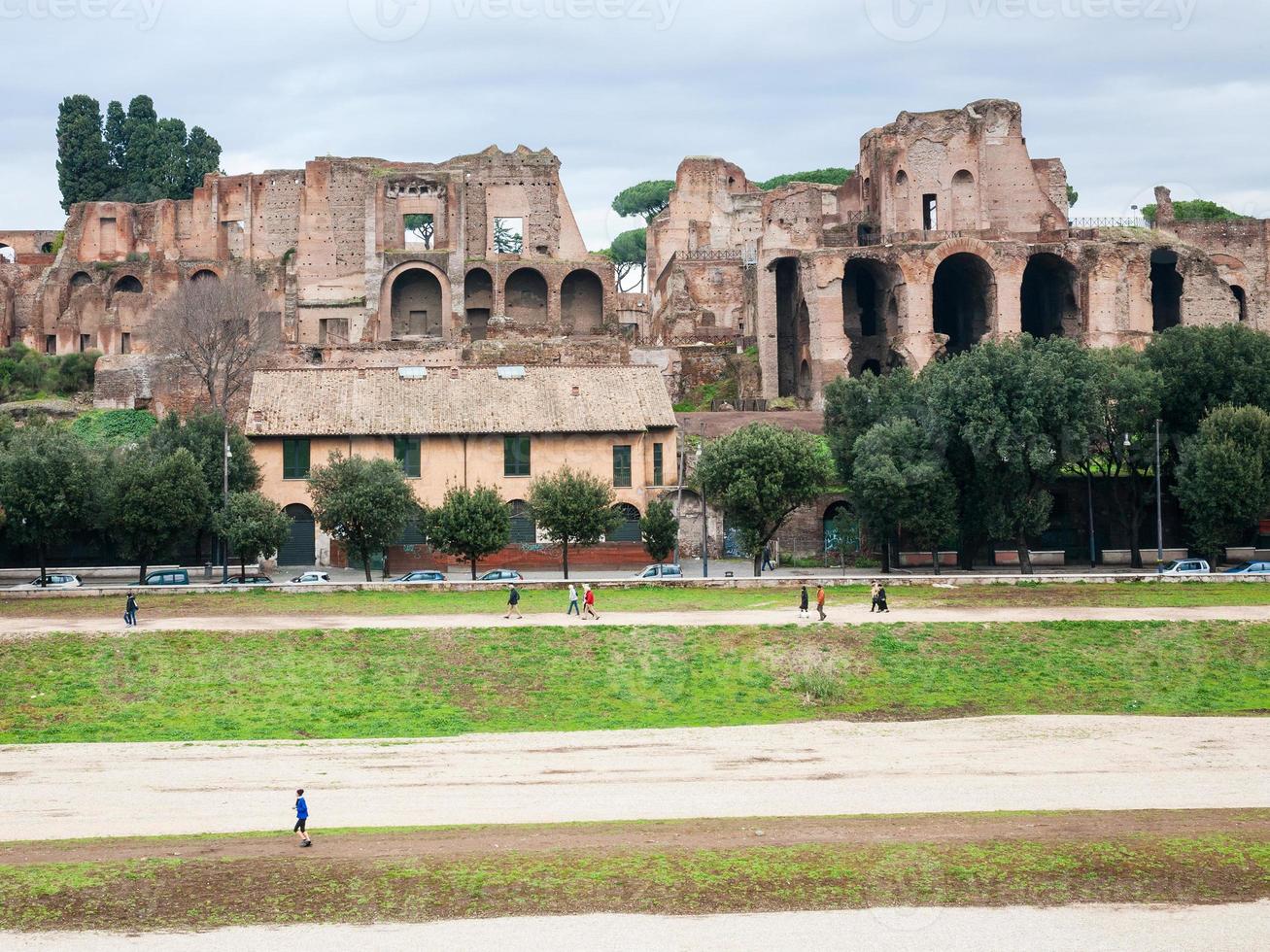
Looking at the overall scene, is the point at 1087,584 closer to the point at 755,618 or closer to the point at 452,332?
the point at 755,618

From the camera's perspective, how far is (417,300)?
74562mm

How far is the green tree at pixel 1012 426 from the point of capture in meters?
44.9

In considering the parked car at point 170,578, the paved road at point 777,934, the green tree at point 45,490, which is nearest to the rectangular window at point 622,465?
the parked car at point 170,578

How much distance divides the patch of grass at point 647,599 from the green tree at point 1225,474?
168 inches

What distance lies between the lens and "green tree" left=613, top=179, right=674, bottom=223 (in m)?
116

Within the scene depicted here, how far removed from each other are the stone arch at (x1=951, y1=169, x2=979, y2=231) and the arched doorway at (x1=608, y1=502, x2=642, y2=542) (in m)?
27.9

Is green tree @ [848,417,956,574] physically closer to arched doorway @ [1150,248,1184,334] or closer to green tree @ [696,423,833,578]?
green tree @ [696,423,833,578]

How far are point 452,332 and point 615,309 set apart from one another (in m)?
9.46

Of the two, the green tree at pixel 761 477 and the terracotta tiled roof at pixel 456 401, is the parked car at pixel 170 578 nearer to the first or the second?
the terracotta tiled roof at pixel 456 401

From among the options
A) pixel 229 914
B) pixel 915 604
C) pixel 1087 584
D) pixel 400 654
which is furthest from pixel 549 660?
pixel 1087 584

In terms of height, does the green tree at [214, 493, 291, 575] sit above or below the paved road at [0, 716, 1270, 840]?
above

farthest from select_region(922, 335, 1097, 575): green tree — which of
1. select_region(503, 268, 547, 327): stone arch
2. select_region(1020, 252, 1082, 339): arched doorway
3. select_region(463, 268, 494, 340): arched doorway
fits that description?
select_region(463, 268, 494, 340): arched doorway

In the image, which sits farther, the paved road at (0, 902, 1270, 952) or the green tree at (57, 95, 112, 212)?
the green tree at (57, 95, 112, 212)

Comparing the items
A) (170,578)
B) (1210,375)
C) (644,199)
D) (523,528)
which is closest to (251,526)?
(170,578)
